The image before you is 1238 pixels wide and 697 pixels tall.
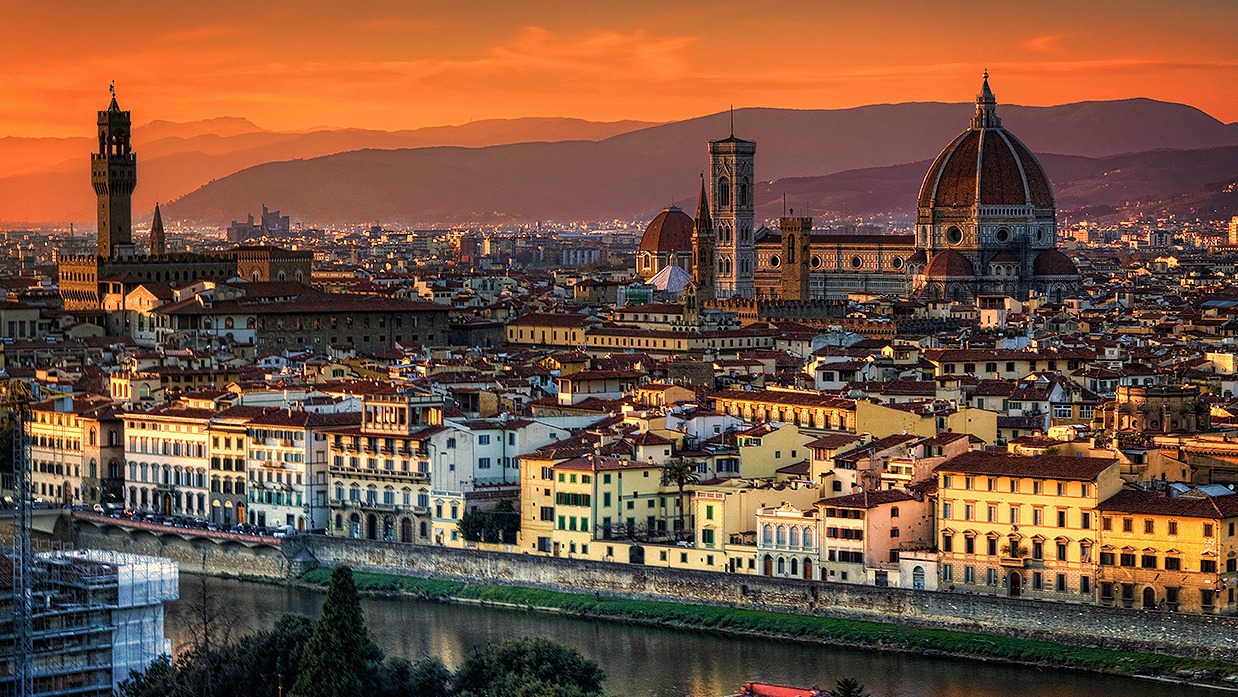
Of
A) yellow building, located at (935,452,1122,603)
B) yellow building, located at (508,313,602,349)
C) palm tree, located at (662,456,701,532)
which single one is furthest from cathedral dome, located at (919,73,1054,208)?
A: yellow building, located at (935,452,1122,603)

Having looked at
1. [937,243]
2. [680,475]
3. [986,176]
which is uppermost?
[986,176]

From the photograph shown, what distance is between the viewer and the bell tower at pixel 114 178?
92.6m

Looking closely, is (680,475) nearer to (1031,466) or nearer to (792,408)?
(1031,466)

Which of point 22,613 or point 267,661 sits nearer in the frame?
point 22,613

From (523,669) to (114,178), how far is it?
63947 millimetres

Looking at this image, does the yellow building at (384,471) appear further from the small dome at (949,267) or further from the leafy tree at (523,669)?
the small dome at (949,267)

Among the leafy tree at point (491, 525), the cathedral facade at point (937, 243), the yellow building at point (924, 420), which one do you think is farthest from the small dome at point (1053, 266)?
the leafy tree at point (491, 525)

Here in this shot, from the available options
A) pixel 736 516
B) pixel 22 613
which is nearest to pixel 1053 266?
pixel 736 516

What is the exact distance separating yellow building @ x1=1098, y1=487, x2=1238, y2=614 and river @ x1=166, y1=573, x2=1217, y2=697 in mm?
1754

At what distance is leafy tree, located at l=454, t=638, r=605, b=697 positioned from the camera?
31750 mm

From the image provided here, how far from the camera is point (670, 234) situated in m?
116

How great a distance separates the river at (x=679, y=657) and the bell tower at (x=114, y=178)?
5199 centimetres

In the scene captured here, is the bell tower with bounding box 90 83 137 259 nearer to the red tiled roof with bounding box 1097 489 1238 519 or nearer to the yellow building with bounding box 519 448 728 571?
the yellow building with bounding box 519 448 728 571

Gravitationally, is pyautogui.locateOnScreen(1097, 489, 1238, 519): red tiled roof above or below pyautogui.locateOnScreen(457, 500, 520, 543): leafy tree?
above
